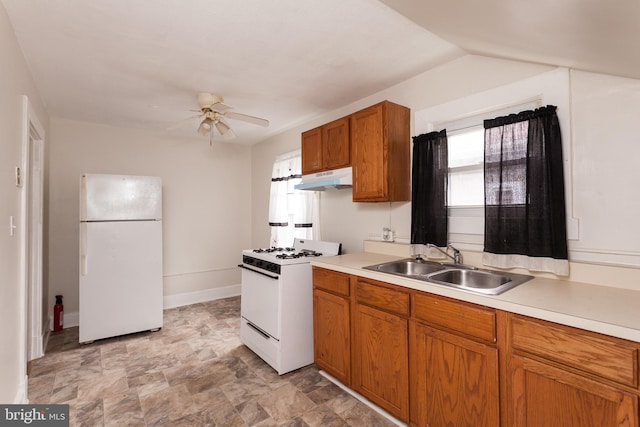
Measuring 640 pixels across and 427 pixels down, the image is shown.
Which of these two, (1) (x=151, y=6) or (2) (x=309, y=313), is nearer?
(1) (x=151, y=6)

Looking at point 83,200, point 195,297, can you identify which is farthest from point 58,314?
point 195,297

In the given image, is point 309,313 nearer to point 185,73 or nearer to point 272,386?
point 272,386

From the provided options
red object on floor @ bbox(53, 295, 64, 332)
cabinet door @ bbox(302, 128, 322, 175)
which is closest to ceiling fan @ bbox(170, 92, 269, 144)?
cabinet door @ bbox(302, 128, 322, 175)

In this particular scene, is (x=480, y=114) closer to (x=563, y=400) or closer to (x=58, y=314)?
(x=563, y=400)

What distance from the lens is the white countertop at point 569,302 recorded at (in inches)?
44.9

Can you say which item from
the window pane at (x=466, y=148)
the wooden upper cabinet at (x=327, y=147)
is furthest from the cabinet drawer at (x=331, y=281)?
the window pane at (x=466, y=148)

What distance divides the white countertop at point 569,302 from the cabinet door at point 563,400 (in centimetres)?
22

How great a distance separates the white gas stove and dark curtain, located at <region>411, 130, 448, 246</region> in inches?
38.7

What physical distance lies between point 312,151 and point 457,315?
2.11m

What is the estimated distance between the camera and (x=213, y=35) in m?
1.99

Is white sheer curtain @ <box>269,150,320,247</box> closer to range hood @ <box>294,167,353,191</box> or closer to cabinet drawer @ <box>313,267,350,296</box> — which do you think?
range hood @ <box>294,167,353,191</box>

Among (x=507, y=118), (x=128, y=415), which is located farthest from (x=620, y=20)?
(x=128, y=415)

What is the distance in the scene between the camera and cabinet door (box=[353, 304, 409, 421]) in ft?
6.16

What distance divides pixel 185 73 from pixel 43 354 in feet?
9.73
